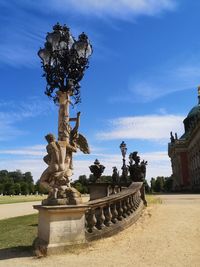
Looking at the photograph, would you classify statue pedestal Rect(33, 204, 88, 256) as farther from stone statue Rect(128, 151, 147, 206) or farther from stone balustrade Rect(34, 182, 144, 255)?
stone statue Rect(128, 151, 147, 206)

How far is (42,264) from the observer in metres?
6.48

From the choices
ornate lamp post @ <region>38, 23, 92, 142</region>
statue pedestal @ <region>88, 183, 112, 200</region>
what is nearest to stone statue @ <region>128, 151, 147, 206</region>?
statue pedestal @ <region>88, 183, 112, 200</region>

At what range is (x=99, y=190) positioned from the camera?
21.9 meters

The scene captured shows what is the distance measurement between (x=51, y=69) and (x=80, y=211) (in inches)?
204

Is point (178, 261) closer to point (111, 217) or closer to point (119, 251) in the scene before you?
point (119, 251)

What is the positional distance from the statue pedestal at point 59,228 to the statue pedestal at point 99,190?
45.8 feet

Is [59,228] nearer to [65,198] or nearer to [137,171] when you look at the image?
[65,198]

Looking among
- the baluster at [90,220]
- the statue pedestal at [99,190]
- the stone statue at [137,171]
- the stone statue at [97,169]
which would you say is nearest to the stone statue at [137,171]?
the stone statue at [137,171]

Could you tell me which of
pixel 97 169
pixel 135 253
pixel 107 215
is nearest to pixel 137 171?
pixel 97 169

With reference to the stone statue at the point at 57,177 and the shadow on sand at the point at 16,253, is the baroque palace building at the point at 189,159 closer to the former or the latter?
the stone statue at the point at 57,177

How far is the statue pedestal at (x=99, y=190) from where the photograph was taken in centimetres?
2167

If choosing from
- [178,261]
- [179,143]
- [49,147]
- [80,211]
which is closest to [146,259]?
[178,261]

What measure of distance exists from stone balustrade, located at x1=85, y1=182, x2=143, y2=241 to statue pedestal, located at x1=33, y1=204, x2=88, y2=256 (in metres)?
0.41

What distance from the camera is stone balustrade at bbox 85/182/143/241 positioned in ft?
27.6
